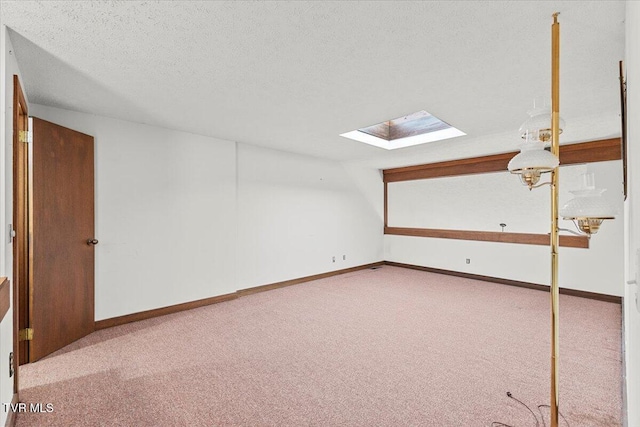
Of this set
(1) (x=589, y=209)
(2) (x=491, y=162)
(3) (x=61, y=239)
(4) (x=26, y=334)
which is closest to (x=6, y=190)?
(3) (x=61, y=239)

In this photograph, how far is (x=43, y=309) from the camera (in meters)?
2.67

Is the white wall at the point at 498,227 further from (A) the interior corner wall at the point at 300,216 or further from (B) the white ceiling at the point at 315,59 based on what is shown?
(B) the white ceiling at the point at 315,59

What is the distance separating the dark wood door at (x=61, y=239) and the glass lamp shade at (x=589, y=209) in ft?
12.2

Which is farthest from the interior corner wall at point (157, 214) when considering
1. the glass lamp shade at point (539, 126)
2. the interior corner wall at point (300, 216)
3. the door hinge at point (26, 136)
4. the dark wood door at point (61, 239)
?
the glass lamp shade at point (539, 126)

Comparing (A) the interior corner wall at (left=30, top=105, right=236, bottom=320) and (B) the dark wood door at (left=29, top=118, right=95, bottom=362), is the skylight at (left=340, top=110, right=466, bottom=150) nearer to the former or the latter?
(A) the interior corner wall at (left=30, top=105, right=236, bottom=320)

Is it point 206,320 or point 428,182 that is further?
point 428,182

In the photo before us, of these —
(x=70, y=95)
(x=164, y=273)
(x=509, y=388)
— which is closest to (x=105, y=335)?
(x=164, y=273)

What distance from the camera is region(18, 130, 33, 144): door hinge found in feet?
8.12

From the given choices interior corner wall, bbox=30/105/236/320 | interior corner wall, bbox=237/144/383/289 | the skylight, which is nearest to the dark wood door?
interior corner wall, bbox=30/105/236/320

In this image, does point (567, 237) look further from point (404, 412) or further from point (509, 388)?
point (404, 412)

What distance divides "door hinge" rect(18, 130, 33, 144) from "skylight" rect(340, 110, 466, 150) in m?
3.13

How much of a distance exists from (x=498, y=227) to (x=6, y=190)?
631 cm

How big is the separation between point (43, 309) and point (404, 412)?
3068 mm

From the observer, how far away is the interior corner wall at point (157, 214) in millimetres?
3322
